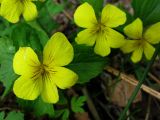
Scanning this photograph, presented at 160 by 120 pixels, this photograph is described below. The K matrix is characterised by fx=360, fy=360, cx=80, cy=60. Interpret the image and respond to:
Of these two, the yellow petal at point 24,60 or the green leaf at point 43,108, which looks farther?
the green leaf at point 43,108

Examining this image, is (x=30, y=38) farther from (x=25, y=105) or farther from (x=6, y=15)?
(x=25, y=105)

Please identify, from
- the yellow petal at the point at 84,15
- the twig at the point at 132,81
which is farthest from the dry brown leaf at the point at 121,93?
the yellow petal at the point at 84,15

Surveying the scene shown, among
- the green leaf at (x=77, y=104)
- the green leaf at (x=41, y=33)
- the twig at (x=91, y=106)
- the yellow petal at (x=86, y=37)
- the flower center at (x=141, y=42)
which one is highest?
the yellow petal at (x=86, y=37)

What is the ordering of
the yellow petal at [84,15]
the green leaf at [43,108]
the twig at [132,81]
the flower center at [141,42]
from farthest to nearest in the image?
the twig at [132,81], the flower center at [141,42], the green leaf at [43,108], the yellow petal at [84,15]

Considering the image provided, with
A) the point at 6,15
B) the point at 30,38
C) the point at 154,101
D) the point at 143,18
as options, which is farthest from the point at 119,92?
the point at 6,15

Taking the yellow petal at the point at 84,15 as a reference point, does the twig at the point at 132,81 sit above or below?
below

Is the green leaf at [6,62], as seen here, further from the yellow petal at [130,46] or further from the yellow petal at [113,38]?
the yellow petal at [130,46]
